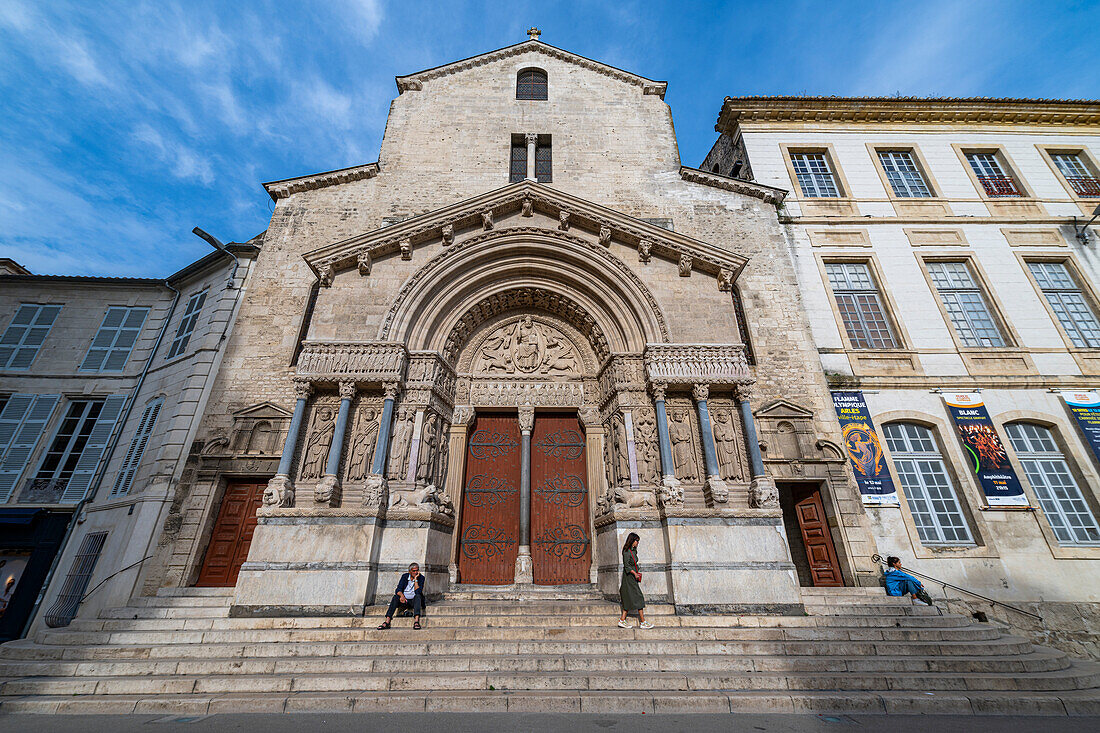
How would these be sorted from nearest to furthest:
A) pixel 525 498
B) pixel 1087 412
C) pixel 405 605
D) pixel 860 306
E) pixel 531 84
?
pixel 405 605 → pixel 525 498 → pixel 1087 412 → pixel 860 306 → pixel 531 84

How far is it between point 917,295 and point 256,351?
1640cm

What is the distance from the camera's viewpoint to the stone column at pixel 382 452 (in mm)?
7383

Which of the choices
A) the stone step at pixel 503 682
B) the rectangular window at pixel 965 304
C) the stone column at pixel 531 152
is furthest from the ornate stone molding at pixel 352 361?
the rectangular window at pixel 965 304

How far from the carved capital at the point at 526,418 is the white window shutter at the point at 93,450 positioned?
10.9 meters

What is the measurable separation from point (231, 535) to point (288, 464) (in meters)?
2.90

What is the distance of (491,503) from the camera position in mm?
9320

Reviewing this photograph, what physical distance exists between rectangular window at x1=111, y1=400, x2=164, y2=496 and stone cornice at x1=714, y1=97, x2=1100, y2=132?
18250 millimetres

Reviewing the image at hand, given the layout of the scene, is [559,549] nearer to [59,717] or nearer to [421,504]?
[421,504]

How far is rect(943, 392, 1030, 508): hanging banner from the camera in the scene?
962cm

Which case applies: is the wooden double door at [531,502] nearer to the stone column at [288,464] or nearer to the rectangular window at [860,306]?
the stone column at [288,464]

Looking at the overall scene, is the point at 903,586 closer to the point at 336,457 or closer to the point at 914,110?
the point at 336,457

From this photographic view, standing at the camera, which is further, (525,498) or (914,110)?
(914,110)

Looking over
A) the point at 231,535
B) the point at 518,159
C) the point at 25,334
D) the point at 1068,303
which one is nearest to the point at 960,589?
the point at 1068,303

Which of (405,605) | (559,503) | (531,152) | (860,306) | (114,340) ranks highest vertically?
(531,152)
